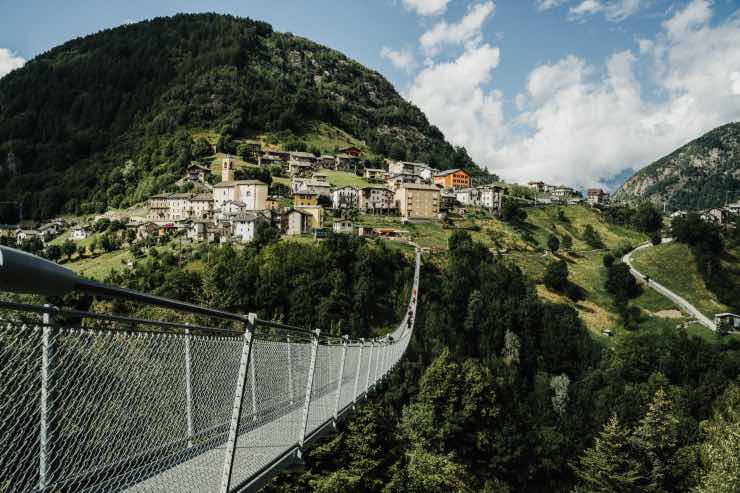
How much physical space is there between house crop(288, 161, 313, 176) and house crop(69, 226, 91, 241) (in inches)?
1235

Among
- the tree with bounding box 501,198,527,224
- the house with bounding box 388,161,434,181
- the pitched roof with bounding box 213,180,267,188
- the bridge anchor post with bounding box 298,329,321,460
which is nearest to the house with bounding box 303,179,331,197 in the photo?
the pitched roof with bounding box 213,180,267,188

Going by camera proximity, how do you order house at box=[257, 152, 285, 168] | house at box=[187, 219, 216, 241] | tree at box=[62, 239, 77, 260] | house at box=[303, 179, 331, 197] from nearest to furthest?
1. tree at box=[62, 239, 77, 260]
2. house at box=[187, 219, 216, 241]
3. house at box=[303, 179, 331, 197]
4. house at box=[257, 152, 285, 168]

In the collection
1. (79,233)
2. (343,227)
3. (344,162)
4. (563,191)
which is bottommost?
(79,233)

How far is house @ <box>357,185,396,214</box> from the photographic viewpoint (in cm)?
7406

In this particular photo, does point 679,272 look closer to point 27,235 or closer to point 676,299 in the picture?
point 676,299

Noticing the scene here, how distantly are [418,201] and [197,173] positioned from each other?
35.5m

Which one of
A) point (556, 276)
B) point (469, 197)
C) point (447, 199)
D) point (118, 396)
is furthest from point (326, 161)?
point (118, 396)

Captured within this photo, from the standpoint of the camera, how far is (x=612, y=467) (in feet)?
90.4

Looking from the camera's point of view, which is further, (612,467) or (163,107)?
(163,107)

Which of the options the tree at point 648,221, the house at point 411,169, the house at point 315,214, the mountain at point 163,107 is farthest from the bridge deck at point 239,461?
the house at point 411,169

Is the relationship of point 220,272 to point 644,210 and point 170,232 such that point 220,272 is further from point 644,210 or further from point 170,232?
point 644,210

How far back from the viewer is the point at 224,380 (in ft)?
11.9

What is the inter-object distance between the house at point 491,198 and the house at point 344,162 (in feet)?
83.9

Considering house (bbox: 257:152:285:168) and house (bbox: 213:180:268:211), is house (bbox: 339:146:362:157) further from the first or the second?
house (bbox: 213:180:268:211)
